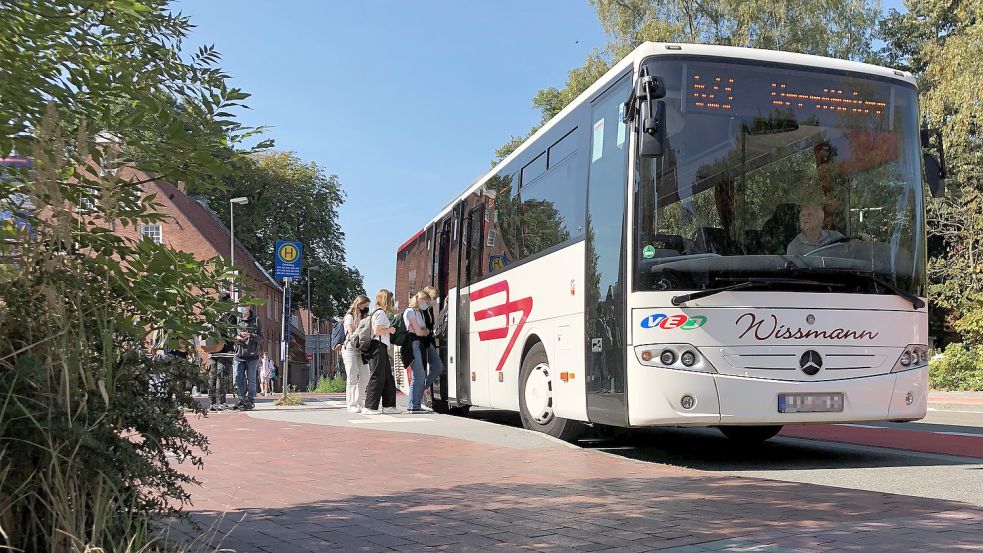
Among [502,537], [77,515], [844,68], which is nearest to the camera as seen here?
[77,515]

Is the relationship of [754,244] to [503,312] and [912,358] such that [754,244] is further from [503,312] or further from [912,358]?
[503,312]

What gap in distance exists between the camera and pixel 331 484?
739 cm

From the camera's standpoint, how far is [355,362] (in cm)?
1645

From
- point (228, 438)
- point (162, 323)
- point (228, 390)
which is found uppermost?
point (162, 323)

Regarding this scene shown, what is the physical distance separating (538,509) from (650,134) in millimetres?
3486

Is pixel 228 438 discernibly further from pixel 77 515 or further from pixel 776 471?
pixel 77 515

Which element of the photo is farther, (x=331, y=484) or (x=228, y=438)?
(x=228, y=438)

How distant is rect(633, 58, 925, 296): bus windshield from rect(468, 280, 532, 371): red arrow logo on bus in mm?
3248

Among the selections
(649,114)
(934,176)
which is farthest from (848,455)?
(649,114)

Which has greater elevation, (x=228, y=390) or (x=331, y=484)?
(x=228, y=390)

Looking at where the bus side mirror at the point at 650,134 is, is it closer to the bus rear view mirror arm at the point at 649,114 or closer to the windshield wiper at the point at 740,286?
the bus rear view mirror arm at the point at 649,114

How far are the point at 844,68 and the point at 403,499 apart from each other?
5.65m

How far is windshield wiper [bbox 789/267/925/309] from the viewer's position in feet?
27.2

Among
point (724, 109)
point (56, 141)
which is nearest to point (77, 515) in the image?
point (56, 141)
